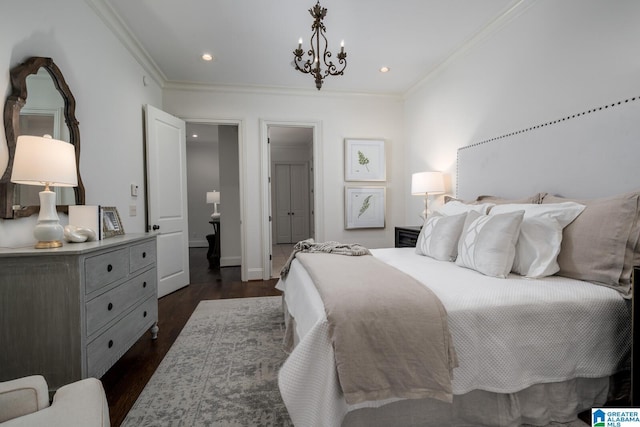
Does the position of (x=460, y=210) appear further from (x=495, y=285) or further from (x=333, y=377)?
(x=333, y=377)

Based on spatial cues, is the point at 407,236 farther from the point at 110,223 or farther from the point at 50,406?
the point at 50,406

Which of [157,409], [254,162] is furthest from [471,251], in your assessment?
[254,162]

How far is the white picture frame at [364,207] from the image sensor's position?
4.26 meters

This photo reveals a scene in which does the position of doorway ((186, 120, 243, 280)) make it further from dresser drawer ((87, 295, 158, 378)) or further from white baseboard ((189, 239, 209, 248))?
dresser drawer ((87, 295, 158, 378))

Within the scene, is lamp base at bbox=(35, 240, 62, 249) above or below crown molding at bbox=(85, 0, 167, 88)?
below

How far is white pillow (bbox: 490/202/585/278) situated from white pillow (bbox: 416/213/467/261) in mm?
419

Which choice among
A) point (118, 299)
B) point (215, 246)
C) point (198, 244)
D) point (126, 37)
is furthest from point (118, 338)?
point (198, 244)

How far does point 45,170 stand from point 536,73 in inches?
134

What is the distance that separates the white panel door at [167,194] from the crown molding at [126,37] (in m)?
0.51

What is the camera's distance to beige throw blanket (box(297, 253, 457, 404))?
106 cm

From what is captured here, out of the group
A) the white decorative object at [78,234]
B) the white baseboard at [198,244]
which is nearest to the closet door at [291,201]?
the white baseboard at [198,244]

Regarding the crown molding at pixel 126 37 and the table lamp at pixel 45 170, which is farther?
the crown molding at pixel 126 37

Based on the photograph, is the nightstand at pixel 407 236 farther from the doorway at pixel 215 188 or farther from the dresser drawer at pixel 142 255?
the dresser drawer at pixel 142 255

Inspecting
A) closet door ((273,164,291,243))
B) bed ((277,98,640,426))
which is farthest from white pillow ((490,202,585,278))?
closet door ((273,164,291,243))
